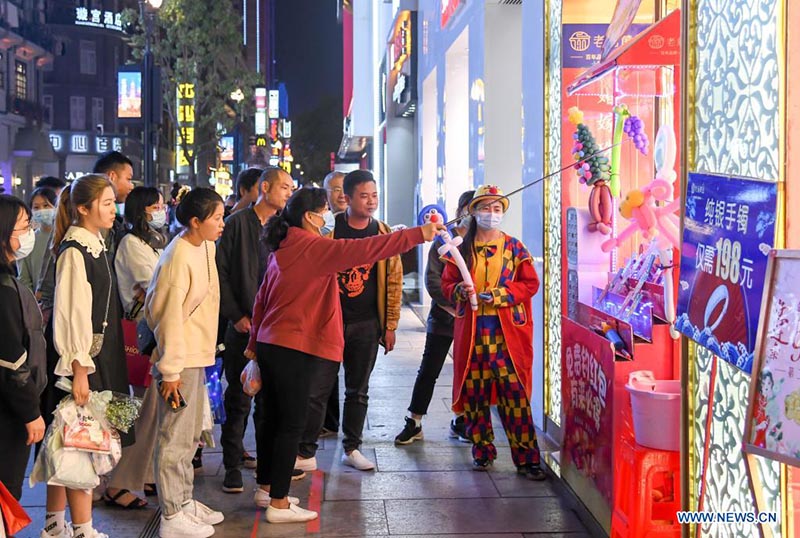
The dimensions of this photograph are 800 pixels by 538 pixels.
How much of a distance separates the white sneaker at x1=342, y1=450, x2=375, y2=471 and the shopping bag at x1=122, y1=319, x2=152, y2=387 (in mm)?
1515

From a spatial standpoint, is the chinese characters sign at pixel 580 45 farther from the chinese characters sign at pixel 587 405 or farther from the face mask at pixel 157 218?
the face mask at pixel 157 218

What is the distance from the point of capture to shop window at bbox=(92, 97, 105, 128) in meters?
55.7

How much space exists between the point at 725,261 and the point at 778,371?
0.62m

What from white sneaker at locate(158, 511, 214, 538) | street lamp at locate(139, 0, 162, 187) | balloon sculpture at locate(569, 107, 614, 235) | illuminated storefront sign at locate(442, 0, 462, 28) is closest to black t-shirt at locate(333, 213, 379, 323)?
balloon sculpture at locate(569, 107, 614, 235)

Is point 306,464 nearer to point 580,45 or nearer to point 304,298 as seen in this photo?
point 304,298

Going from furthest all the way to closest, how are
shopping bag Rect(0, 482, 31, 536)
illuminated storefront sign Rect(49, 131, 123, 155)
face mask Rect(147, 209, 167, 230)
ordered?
illuminated storefront sign Rect(49, 131, 123, 155), face mask Rect(147, 209, 167, 230), shopping bag Rect(0, 482, 31, 536)

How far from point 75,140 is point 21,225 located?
52829 mm

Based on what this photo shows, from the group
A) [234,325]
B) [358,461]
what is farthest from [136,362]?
[358,461]

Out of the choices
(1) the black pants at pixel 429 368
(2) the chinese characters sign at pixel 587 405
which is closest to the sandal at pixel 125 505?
(1) the black pants at pixel 429 368

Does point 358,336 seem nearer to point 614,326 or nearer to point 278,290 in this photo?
point 278,290

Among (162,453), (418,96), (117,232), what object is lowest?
(162,453)

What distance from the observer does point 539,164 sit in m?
6.62

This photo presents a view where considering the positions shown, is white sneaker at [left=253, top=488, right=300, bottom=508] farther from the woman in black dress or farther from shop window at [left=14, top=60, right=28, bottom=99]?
shop window at [left=14, top=60, right=28, bottom=99]

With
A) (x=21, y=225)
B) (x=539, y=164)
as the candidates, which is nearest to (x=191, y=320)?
(x=21, y=225)
